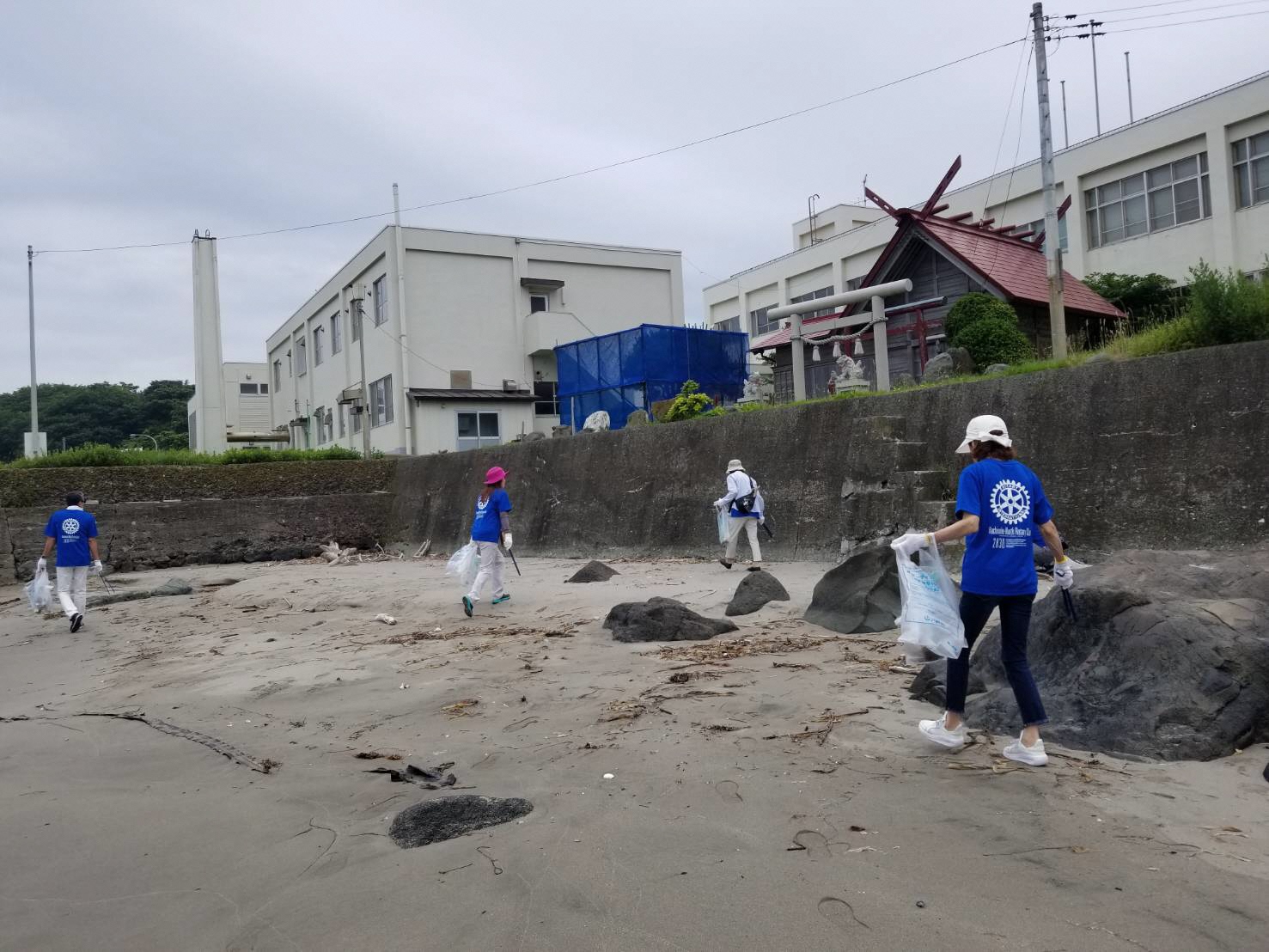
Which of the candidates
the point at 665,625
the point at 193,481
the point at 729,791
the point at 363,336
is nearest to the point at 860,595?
the point at 665,625

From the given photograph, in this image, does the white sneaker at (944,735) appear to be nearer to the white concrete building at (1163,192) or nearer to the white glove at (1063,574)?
the white glove at (1063,574)

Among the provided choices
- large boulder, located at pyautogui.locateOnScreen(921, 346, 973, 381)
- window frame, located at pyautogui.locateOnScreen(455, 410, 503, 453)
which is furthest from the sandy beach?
window frame, located at pyautogui.locateOnScreen(455, 410, 503, 453)

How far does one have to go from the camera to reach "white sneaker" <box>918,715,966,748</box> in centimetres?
499

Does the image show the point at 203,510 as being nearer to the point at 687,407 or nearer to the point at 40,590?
the point at 40,590

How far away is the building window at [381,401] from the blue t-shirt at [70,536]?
18986 millimetres

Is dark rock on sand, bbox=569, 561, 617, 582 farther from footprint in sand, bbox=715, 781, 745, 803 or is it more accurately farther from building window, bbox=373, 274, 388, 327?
building window, bbox=373, 274, 388, 327

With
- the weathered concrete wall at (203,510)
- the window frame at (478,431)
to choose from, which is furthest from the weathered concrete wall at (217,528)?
the window frame at (478,431)

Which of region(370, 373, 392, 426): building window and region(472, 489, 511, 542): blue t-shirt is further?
region(370, 373, 392, 426): building window

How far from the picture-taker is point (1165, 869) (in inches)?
137

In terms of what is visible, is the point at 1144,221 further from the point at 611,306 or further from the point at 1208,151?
the point at 611,306

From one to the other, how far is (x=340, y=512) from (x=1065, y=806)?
21.4 metres

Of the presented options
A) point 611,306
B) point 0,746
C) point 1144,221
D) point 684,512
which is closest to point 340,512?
point 684,512

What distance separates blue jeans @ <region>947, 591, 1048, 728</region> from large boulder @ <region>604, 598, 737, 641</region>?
138 inches

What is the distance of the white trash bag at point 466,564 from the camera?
1163 centimetres
